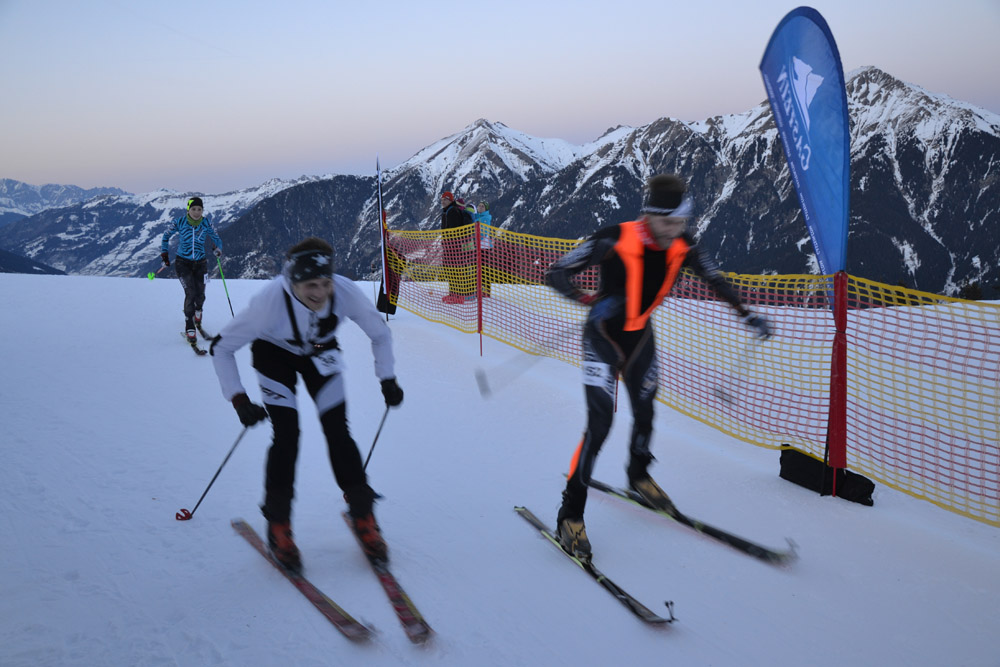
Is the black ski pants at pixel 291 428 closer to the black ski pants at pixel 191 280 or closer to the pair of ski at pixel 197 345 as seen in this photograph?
the pair of ski at pixel 197 345

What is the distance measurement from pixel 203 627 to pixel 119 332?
774 centimetres

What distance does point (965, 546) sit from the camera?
3199 millimetres

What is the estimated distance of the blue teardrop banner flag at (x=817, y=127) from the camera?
3.80 m

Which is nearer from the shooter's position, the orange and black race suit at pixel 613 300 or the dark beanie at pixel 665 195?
the dark beanie at pixel 665 195

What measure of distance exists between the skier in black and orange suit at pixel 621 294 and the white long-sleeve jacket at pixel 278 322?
1.09 metres

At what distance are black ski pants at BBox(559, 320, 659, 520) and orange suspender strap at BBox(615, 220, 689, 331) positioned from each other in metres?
0.11

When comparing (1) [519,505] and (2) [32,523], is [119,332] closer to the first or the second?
(2) [32,523]

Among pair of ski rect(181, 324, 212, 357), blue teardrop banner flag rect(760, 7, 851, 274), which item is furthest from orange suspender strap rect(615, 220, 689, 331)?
pair of ski rect(181, 324, 212, 357)

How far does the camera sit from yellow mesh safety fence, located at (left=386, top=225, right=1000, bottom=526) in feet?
13.1

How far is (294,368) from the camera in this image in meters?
3.12

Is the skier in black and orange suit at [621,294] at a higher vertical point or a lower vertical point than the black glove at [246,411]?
higher

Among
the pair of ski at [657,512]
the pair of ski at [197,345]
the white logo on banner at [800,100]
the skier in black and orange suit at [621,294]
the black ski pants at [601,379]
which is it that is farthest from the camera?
the pair of ski at [197,345]

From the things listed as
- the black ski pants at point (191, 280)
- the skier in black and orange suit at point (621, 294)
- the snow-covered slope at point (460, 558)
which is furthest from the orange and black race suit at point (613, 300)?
the black ski pants at point (191, 280)

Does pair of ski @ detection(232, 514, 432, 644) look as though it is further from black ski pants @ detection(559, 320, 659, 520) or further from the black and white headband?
the black and white headband
